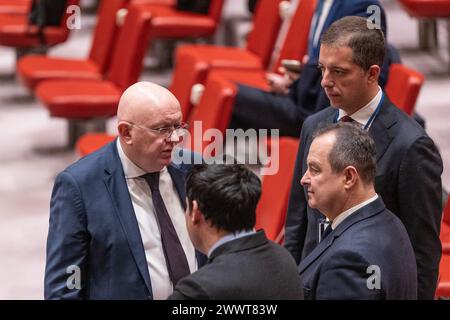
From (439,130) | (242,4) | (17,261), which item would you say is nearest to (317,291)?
(17,261)

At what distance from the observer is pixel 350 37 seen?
3.07 m

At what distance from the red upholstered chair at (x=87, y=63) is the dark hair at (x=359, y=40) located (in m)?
3.32

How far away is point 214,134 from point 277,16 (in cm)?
155

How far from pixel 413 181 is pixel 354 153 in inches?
13.9

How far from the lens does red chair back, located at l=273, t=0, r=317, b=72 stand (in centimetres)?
546

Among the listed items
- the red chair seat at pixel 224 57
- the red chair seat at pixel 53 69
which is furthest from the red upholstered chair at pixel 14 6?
the red chair seat at pixel 224 57

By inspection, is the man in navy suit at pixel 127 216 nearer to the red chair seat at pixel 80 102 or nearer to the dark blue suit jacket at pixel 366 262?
the dark blue suit jacket at pixel 366 262

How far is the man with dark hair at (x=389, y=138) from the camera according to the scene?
302cm

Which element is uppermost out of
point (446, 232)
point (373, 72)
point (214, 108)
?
point (373, 72)

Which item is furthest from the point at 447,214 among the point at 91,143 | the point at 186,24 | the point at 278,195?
the point at 186,24

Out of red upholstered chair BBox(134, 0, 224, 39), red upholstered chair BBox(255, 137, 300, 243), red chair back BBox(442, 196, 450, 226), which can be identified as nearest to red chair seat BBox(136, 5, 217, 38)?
red upholstered chair BBox(134, 0, 224, 39)

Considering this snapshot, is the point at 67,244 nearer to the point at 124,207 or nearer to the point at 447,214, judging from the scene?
the point at 124,207

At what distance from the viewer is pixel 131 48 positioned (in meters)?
5.84

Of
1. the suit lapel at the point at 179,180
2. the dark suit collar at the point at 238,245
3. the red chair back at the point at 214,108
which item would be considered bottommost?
the red chair back at the point at 214,108
